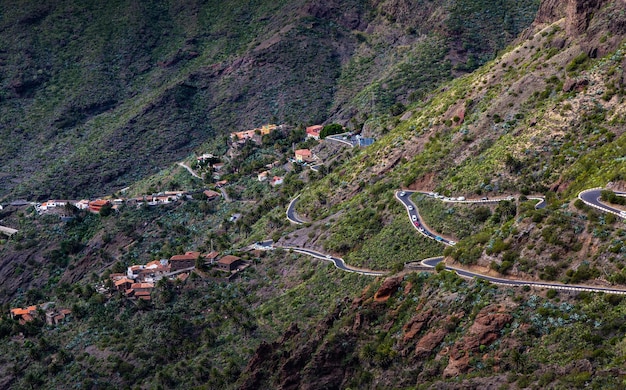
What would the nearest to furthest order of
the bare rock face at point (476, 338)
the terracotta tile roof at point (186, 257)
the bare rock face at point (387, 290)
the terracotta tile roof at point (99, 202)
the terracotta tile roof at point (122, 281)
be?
1. the bare rock face at point (476, 338)
2. the bare rock face at point (387, 290)
3. the terracotta tile roof at point (122, 281)
4. the terracotta tile roof at point (186, 257)
5. the terracotta tile roof at point (99, 202)

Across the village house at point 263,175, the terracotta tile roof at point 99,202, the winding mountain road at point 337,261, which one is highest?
the winding mountain road at point 337,261

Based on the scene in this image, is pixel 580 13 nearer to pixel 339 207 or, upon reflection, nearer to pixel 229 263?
pixel 339 207

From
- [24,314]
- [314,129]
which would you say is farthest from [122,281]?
[314,129]

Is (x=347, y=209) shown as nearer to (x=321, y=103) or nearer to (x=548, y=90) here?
(x=548, y=90)

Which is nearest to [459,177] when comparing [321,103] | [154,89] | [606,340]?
[606,340]

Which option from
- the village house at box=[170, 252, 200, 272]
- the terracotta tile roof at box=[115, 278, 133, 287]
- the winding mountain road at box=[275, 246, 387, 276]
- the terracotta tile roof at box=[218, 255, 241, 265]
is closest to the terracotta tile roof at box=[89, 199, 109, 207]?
the terracotta tile roof at box=[115, 278, 133, 287]

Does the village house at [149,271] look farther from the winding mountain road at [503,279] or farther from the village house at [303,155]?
the village house at [303,155]

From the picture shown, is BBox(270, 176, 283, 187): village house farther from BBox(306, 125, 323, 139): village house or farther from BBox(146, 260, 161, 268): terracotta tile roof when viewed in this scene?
BBox(146, 260, 161, 268): terracotta tile roof

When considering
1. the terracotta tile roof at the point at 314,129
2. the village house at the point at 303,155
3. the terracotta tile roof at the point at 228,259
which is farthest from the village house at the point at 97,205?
the terracotta tile roof at the point at 228,259
